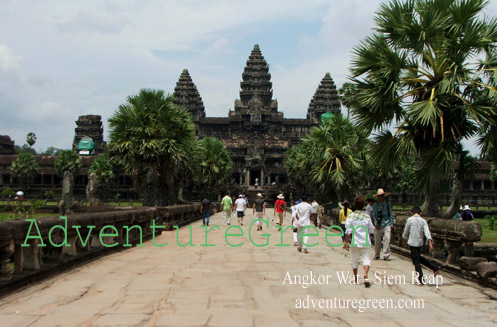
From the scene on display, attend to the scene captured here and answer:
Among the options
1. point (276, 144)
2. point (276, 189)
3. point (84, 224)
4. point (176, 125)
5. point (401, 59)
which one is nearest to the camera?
point (84, 224)

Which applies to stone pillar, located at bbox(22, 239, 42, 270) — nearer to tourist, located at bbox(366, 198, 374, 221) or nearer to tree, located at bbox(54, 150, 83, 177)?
tourist, located at bbox(366, 198, 374, 221)

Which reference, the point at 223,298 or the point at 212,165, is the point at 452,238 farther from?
the point at 212,165

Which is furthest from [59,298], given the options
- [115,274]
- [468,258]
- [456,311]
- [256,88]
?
Answer: [256,88]

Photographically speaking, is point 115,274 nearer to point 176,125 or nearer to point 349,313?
point 349,313

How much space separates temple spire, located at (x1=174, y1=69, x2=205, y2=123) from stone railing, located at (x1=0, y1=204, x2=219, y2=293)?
10044cm

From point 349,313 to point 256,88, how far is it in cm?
11257

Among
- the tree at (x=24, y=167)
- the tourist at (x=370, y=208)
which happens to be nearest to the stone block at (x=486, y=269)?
the tourist at (x=370, y=208)

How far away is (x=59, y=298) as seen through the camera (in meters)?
7.29

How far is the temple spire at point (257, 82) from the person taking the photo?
117312mm

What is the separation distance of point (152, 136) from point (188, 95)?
94832mm

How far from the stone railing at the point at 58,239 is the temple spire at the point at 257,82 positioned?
103190 mm

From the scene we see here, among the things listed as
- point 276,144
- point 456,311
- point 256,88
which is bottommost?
point 456,311

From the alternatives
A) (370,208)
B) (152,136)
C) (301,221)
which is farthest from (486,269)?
(152,136)

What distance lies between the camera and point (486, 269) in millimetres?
8586
